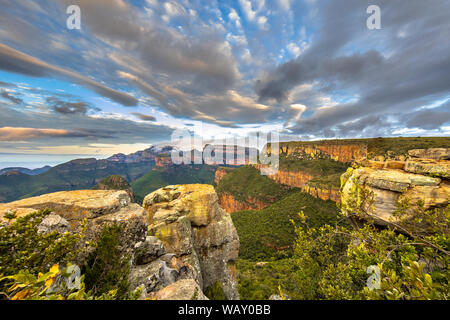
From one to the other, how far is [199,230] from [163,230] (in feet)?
11.4

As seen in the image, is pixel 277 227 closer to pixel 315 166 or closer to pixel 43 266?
pixel 315 166

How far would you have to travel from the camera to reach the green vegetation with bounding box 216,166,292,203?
71.4 m

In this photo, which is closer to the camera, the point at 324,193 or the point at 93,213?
the point at 93,213

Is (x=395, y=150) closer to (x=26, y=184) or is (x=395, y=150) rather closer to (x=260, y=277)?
(x=260, y=277)

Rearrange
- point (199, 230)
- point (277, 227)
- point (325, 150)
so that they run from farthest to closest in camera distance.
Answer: point (325, 150) → point (277, 227) → point (199, 230)

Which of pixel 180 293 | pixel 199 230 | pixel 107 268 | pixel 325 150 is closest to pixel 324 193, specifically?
pixel 325 150

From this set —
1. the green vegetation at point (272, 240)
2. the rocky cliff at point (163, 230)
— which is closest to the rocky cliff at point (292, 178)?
the green vegetation at point (272, 240)

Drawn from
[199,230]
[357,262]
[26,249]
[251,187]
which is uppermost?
[26,249]

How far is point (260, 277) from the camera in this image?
24.8 meters

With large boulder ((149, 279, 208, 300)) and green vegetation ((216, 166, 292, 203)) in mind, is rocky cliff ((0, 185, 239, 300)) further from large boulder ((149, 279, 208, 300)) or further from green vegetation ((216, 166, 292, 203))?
green vegetation ((216, 166, 292, 203))

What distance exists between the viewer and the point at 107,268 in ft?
16.8

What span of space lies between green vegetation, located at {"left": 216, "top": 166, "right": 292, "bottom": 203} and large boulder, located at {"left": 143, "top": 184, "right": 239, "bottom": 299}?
61036 mm

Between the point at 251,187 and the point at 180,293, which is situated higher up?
the point at 180,293
